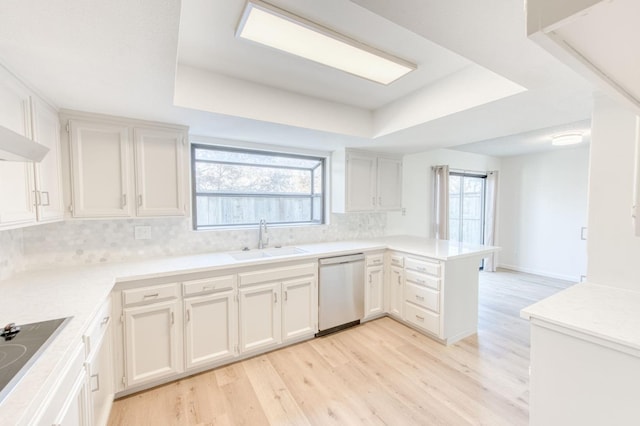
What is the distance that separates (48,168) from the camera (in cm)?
177

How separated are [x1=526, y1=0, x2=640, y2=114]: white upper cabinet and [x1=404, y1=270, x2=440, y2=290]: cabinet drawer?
2423mm

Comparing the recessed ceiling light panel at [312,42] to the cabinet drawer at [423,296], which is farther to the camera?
the cabinet drawer at [423,296]

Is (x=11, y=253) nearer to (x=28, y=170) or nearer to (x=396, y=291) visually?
(x=28, y=170)

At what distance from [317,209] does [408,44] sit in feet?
7.61

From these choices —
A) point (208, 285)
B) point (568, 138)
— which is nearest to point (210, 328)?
point (208, 285)

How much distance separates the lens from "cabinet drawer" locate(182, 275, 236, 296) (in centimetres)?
212

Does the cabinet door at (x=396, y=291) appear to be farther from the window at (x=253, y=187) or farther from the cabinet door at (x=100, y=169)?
the cabinet door at (x=100, y=169)

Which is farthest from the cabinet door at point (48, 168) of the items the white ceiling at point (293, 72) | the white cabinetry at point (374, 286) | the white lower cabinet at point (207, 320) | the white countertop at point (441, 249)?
the white countertop at point (441, 249)

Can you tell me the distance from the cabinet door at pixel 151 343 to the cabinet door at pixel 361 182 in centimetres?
227

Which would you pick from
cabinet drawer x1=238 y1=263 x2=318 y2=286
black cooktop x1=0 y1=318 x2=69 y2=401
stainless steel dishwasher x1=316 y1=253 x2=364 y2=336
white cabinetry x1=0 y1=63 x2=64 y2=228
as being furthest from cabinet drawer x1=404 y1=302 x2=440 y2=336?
white cabinetry x1=0 y1=63 x2=64 y2=228

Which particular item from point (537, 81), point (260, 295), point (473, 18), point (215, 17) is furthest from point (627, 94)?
point (260, 295)

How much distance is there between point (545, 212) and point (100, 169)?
6832mm

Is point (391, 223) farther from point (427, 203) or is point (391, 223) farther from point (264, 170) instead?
point (264, 170)

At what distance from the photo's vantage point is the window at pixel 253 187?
9.48 feet
